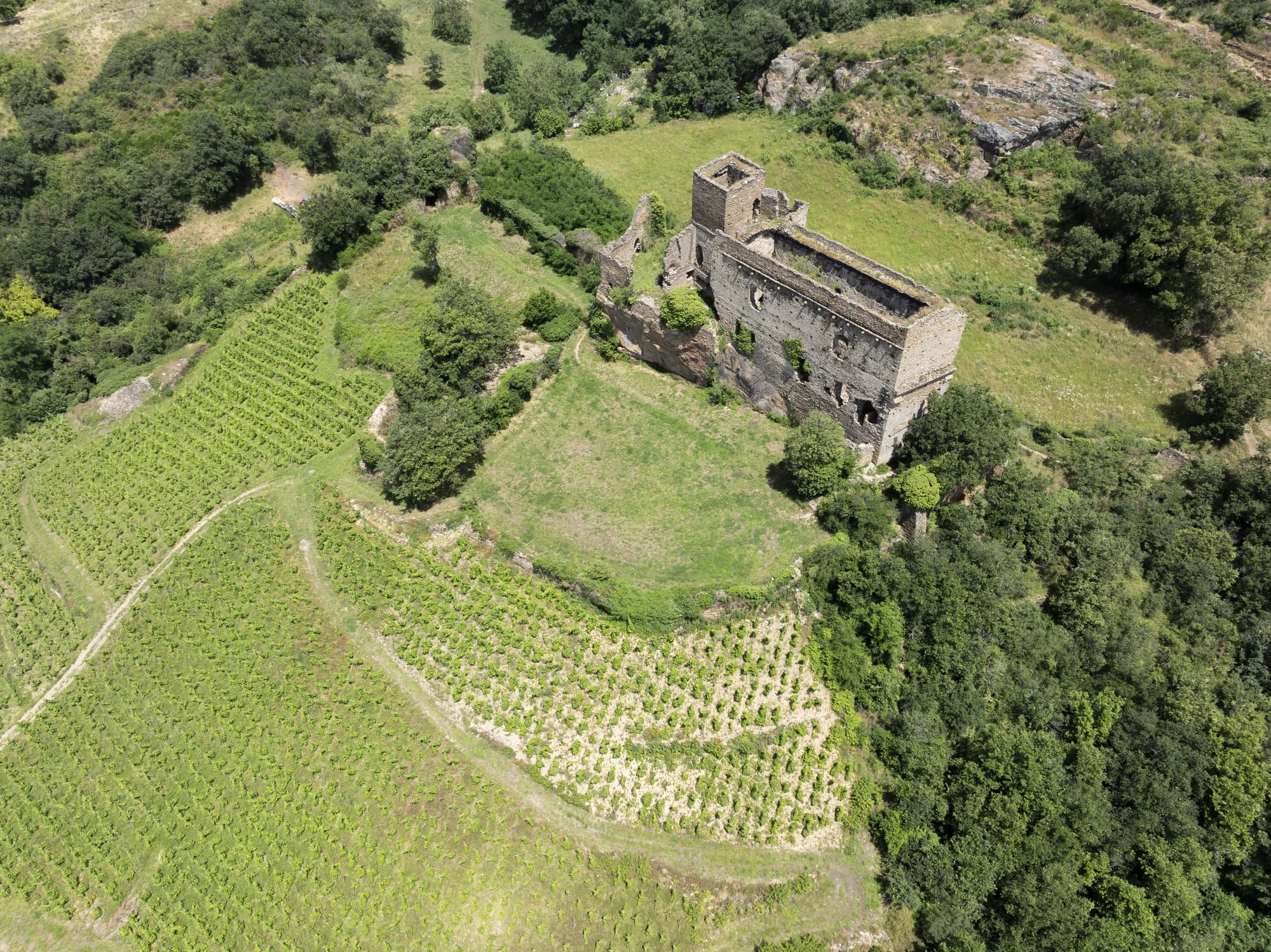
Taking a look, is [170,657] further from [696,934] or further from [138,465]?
[696,934]

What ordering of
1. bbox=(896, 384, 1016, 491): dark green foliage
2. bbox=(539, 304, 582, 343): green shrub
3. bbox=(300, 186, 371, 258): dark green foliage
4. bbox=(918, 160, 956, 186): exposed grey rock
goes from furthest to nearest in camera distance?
bbox=(918, 160, 956, 186): exposed grey rock < bbox=(300, 186, 371, 258): dark green foliage < bbox=(539, 304, 582, 343): green shrub < bbox=(896, 384, 1016, 491): dark green foliage

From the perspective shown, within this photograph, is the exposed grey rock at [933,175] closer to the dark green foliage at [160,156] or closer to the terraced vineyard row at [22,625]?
the dark green foliage at [160,156]

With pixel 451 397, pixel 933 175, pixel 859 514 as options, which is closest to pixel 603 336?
pixel 451 397

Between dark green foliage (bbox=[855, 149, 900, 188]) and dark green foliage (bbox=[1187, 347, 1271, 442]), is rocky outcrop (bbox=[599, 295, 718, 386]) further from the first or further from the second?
dark green foliage (bbox=[1187, 347, 1271, 442])

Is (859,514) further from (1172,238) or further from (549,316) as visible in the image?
(1172,238)

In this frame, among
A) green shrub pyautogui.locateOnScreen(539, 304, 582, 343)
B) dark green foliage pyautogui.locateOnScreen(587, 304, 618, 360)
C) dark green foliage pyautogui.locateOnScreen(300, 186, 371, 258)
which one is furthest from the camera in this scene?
dark green foliage pyautogui.locateOnScreen(300, 186, 371, 258)

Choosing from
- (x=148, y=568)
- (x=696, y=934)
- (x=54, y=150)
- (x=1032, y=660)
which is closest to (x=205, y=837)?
(x=148, y=568)

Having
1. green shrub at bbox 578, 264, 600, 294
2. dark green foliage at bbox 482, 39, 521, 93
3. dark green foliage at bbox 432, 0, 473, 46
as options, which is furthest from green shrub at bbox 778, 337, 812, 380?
dark green foliage at bbox 432, 0, 473, 46
